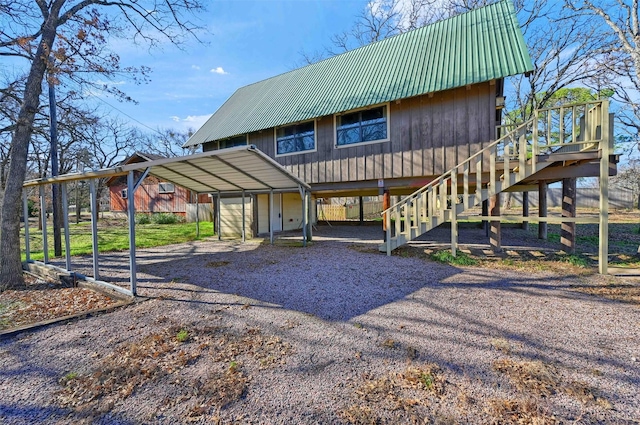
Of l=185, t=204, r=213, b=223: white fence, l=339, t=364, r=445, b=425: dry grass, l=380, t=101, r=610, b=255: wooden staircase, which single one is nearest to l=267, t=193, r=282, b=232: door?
l=380, t=101, r=610, b=255: wooden staircase

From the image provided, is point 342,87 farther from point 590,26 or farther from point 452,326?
point 590,26

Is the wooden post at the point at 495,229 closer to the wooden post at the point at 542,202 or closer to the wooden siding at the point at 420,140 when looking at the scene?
the wooden siding at the point at 420,140

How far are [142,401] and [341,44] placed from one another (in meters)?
23.1

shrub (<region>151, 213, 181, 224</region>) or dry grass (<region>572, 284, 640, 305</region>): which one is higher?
shrub (<region>151, 213, 181, 224</region>)

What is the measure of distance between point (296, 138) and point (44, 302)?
7837mm

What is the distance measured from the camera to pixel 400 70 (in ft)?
28.4

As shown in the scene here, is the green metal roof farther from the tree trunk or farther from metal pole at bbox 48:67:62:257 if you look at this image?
the tree trunk

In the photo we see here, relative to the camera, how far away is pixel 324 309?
4.00 m

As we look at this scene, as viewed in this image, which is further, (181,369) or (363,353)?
(363,353)

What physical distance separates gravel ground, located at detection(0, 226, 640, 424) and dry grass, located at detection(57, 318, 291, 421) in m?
0.02

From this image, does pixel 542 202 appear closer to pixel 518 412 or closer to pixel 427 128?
pixel 427 128

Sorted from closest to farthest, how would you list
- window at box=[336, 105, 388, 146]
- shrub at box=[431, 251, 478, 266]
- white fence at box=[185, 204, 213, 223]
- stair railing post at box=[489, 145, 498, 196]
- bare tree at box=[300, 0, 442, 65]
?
stair railing post at box=[489, 145, 498, 196], shrub at box=[431, 251, 478, 266], window at box=[336, 105, 388, 146], bare tree at box=[300, 0, 442, 65], white fence at box=[185, 204, 213, 223]

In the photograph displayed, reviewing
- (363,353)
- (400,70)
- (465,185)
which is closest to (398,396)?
(363,353)

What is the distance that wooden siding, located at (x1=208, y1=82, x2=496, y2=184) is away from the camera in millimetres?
7152
